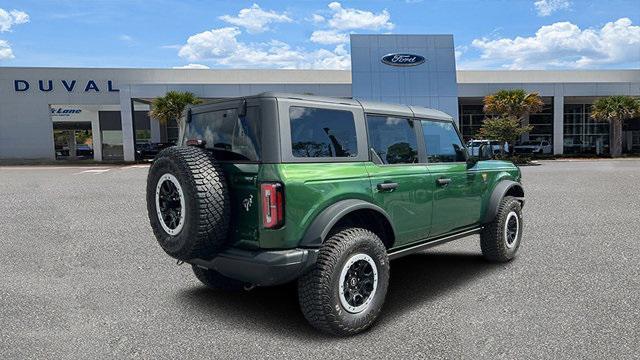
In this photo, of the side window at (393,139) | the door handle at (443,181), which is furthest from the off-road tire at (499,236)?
the side window at (393,139)

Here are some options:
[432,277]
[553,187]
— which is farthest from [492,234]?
[553,187]

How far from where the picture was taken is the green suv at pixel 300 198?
3500 millimetres

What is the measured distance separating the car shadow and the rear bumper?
56 centimetres

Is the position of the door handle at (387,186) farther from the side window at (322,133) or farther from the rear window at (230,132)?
the rear window at (230,132)

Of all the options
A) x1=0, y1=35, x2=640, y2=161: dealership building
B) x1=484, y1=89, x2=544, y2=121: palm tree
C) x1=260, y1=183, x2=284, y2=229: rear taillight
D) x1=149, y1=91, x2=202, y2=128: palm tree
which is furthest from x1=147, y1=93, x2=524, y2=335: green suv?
x1=484, y1=89, x2=544, y2=121: palm tree

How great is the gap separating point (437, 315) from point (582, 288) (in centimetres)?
176

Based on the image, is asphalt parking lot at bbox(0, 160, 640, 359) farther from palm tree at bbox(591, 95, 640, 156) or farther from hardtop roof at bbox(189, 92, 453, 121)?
palm tree at bbox(591, 95, 640, 156)

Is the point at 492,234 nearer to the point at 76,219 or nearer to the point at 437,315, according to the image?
the point at 437,315

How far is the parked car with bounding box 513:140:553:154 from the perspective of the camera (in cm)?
3819

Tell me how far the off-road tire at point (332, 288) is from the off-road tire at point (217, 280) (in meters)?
1.41

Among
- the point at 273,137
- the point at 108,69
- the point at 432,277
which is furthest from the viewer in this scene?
the point at 108,69

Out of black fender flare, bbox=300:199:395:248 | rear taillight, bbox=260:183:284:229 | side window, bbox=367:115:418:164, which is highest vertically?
side window, bbox=367:115:418:164

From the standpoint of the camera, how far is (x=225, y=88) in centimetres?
3262

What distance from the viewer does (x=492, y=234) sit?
5.66 metres
